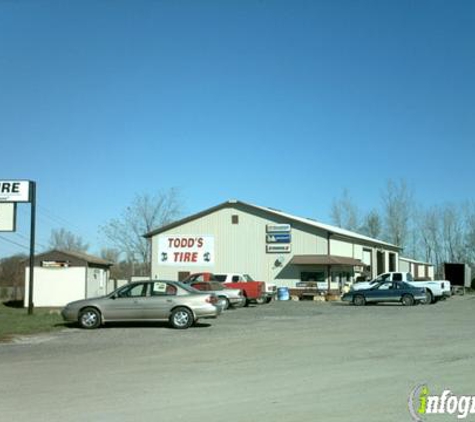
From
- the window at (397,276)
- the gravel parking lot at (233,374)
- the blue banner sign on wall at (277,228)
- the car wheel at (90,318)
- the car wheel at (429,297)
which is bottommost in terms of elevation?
the gravel parking lot at (233,374)

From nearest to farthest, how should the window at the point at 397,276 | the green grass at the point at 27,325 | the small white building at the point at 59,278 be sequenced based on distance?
1. the green grass at the point at 27,325
2. the small white building at the point at 59,278
3. the window at the point at 397,276

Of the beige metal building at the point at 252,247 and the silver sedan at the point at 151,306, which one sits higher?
the beige metal building at the point at 252,247

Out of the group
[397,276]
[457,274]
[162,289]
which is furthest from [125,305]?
[457,274]

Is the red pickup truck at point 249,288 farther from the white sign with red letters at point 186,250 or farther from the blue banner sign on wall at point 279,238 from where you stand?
the white sign with red letters at point 186,250

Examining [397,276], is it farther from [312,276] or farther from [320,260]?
[312,276]

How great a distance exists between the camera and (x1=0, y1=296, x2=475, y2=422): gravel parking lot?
8391 mm

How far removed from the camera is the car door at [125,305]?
861 inches

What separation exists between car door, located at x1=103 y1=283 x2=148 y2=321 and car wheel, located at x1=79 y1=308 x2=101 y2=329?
0.89 feet

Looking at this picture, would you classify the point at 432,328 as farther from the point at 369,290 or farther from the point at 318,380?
the point at 369,290

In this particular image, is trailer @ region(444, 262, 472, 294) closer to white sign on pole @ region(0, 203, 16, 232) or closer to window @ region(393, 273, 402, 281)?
window @ region(393, 273, 402, 281)

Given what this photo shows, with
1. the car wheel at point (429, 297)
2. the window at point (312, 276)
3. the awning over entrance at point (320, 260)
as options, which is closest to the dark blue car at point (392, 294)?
the car wheel at point (429, 297)

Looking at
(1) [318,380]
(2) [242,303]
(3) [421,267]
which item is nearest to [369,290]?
(2) [242,303]

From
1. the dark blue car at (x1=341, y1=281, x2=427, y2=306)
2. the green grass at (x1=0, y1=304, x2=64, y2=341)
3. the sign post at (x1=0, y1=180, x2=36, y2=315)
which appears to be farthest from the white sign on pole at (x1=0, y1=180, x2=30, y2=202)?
the dark blue car at (x1=341, y1=281, x2=427, y2=306)

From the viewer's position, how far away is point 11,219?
3047 centimetres
